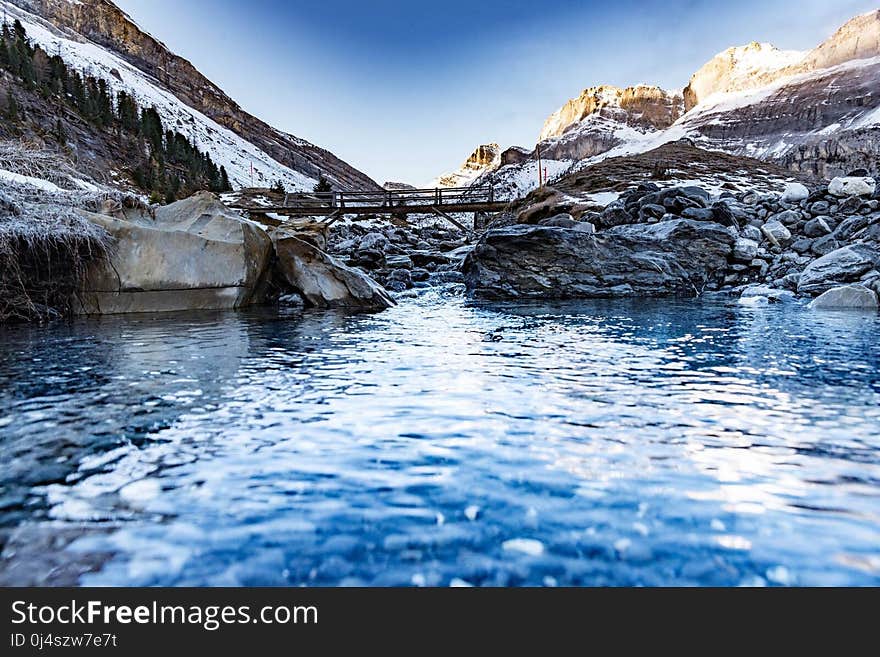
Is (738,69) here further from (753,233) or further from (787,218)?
(753,233)

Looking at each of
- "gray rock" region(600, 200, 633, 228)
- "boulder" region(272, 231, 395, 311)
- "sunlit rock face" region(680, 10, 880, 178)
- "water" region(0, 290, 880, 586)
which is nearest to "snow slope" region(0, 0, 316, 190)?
"gray rock" region(600, 200, 633, 228)

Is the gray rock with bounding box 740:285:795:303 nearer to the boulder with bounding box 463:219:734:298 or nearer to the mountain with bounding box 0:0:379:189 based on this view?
the boulder with bounding box 463:219:734:298

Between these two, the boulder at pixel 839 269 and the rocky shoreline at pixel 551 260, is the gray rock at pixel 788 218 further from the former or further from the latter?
the boulder at pixel 839 269

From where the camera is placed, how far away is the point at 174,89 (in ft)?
357

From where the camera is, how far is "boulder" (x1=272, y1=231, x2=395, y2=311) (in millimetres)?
8727

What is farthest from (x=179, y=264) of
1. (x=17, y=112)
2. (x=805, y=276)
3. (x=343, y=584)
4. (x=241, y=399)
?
(x=17, y=112)

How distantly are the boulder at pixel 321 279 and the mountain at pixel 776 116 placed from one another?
53113 millimetres

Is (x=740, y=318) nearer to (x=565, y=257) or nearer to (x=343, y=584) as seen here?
(x=565, y=257)

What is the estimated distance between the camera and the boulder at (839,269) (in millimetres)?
8352

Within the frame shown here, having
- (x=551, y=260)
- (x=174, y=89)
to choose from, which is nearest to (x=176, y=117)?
(x=174, y=89)

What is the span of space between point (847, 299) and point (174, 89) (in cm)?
12827
